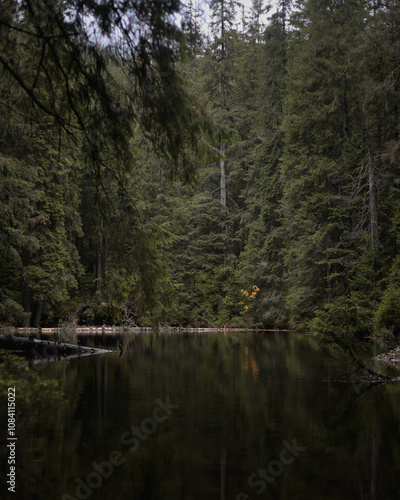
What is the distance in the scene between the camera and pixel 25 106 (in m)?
6.78

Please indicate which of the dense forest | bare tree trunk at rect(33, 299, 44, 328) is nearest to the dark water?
the dense forest

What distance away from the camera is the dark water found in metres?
4.31

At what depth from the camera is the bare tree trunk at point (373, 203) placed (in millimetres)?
19836

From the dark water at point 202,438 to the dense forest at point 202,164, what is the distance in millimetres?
1464

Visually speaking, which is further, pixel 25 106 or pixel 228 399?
pixel 228 399

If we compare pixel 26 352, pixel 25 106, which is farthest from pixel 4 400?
pixel 26 352

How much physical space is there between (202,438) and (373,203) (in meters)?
16.7

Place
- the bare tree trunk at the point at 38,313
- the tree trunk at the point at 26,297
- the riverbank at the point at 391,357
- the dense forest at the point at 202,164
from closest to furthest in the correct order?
the dense forest at the point at 202,164
the riverbank at the point at 391,357
the tree trunk at the point at 26,297
the bare tree trunk at the point at 38,313

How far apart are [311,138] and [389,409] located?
20538 mm

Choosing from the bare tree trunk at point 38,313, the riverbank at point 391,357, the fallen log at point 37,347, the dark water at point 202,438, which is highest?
the bare tree trunk at point 38,313

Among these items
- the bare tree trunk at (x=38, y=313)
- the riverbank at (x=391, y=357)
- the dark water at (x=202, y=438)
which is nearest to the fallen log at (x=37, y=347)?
the dark water at (x=202, y=438)

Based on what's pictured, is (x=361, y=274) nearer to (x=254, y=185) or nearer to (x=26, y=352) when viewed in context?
(x=26, y=352)

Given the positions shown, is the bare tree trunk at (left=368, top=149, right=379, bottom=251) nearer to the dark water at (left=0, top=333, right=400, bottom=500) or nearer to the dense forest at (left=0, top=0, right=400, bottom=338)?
the dense forest at (left=0, top=0, right=400, bottom=338)

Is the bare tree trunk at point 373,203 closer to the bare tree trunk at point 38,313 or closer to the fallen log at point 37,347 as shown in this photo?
the fallen log at point 37,347
